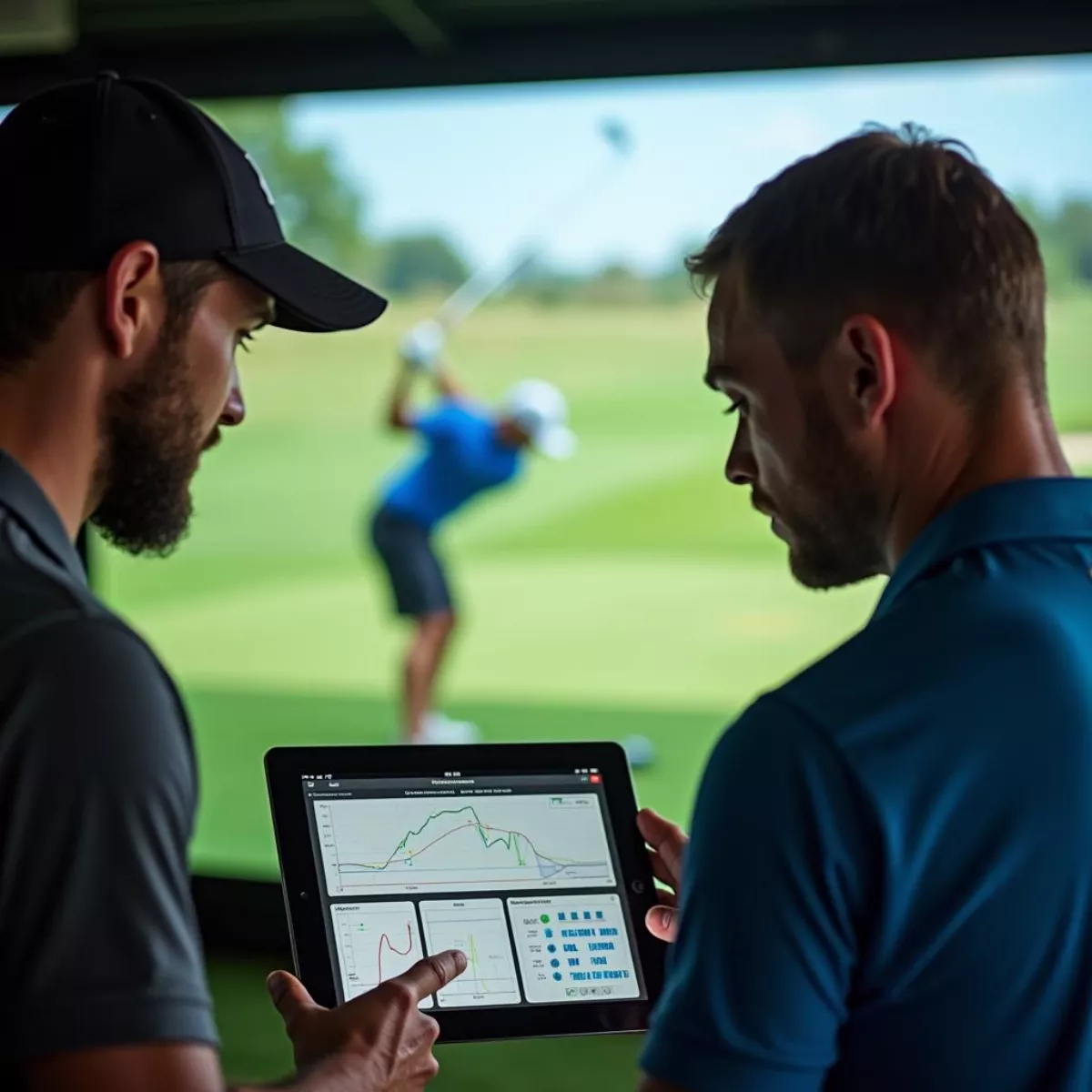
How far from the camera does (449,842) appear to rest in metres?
1.36

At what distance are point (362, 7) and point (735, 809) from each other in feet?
11.9

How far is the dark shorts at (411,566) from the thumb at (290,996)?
16.8ft

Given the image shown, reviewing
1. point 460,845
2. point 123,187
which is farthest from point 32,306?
point 460,845

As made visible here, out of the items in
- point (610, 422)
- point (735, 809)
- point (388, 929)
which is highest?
point (610, 422)

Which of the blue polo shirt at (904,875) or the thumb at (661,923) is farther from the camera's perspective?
the thumb at (661,923)

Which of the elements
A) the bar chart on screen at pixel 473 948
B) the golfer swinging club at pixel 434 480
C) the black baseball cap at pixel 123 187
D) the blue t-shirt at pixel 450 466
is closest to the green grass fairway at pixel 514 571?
the golfer swinging club at pixel 434 480

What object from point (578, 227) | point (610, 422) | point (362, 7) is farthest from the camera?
point (610, 422)

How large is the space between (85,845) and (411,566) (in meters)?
5.42

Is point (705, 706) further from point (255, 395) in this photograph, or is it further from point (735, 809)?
point (735, 809)

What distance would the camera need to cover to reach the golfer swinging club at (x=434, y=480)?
6184 millimetres

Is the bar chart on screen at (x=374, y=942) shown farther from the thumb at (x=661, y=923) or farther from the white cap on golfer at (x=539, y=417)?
the white cap on golfer at (x=539, y=417)

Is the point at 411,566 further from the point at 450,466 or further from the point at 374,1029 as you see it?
the point at 374,1029

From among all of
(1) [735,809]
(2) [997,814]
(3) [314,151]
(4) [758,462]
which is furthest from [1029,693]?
(3) [314,151]

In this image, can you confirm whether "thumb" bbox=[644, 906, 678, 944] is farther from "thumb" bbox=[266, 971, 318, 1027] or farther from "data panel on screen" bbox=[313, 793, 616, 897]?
"thumb" bbox=[266, 971, 318, 1027]
